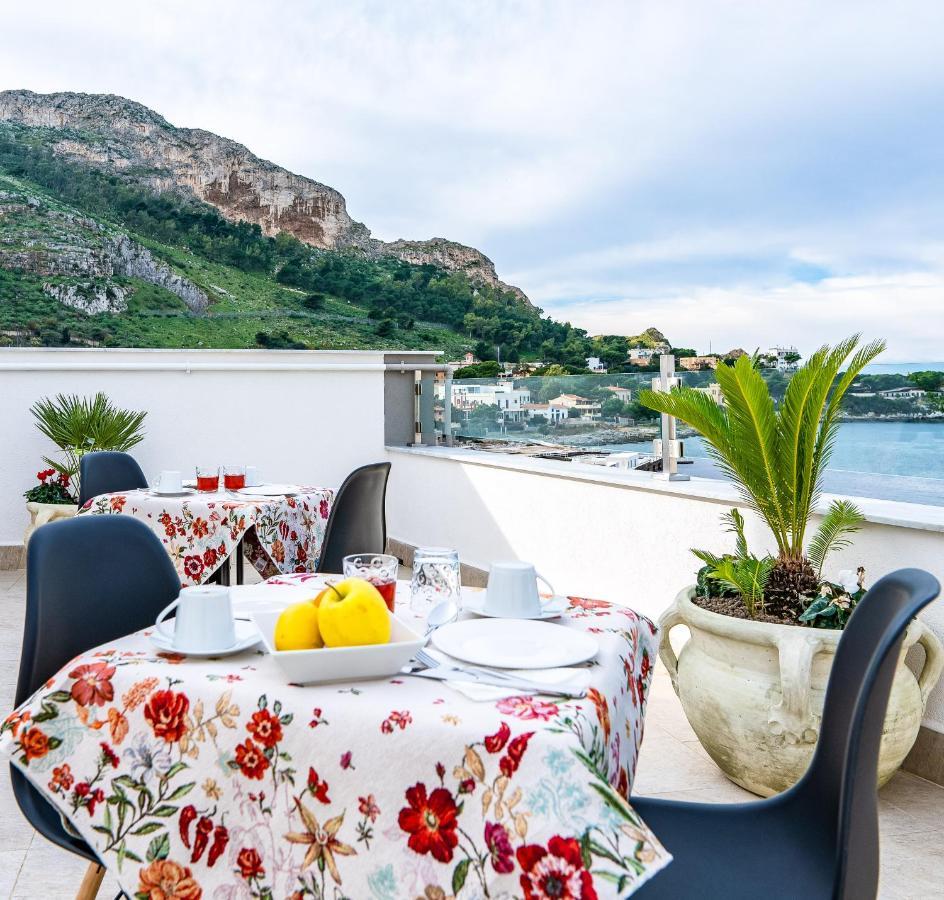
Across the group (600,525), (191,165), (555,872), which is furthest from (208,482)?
(191,165)

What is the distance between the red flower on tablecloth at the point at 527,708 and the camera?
96 cm

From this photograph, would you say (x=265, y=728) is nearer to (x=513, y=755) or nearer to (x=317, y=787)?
(x=317, y=787)

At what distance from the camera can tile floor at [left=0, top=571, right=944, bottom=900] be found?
1804mm

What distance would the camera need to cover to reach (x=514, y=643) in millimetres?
1224

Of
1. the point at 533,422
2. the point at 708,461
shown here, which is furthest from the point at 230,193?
the point at 708,461

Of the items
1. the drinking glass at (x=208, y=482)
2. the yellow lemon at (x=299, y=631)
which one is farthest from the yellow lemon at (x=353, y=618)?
the drinking glass at (x=208, y=482)

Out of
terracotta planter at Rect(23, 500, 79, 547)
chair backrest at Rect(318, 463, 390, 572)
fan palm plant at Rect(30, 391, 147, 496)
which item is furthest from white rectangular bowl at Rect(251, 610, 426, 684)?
fan palm plant at Rect(30, 391, 147, 496)

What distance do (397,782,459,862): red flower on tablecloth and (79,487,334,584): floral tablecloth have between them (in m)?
2.29

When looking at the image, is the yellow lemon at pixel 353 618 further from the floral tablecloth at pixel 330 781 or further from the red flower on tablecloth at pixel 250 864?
the red flower on tablecloth at pixel 250 864

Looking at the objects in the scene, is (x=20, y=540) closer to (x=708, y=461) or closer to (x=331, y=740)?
(x=708, y=461)

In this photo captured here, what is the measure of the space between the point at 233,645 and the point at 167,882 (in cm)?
31

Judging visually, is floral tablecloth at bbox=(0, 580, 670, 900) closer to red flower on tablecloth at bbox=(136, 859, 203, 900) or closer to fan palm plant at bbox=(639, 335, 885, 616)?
red flower on tablecloth at bbox=(136, 859, 203, 900)

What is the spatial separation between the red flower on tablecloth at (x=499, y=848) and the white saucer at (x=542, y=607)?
21.3 inches

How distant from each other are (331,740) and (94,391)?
4.89 metres
